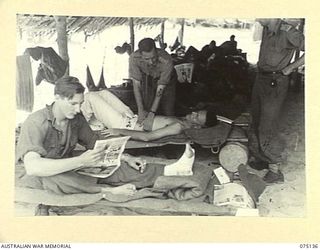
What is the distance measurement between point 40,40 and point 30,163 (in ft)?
0.66

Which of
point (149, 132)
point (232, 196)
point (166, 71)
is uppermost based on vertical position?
point (166, 71)

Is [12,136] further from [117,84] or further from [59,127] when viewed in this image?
[117,84]

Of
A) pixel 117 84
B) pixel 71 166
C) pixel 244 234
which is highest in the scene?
pixel 117 84

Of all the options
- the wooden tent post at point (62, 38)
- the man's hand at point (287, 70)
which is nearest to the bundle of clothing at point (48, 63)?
the wooden tent post at point (62, 38)

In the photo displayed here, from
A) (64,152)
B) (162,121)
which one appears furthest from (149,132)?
(64,152)

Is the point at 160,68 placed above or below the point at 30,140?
above

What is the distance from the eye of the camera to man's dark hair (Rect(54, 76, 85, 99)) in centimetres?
77

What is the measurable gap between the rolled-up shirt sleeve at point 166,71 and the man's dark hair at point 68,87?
5.3 inches

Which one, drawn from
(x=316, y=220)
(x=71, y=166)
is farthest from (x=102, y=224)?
(x=316, y=220)

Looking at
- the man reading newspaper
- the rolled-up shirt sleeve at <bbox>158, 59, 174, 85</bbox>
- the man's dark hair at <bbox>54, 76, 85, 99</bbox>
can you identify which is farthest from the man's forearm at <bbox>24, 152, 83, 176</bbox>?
the rolled-up shirt sleeve at <bbox>158, 59, 174, 85</bbox>

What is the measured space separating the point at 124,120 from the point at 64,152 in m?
0.11

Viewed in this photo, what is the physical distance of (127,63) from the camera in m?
A: 0.78

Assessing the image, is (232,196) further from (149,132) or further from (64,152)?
(64,152)

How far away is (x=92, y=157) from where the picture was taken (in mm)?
775
